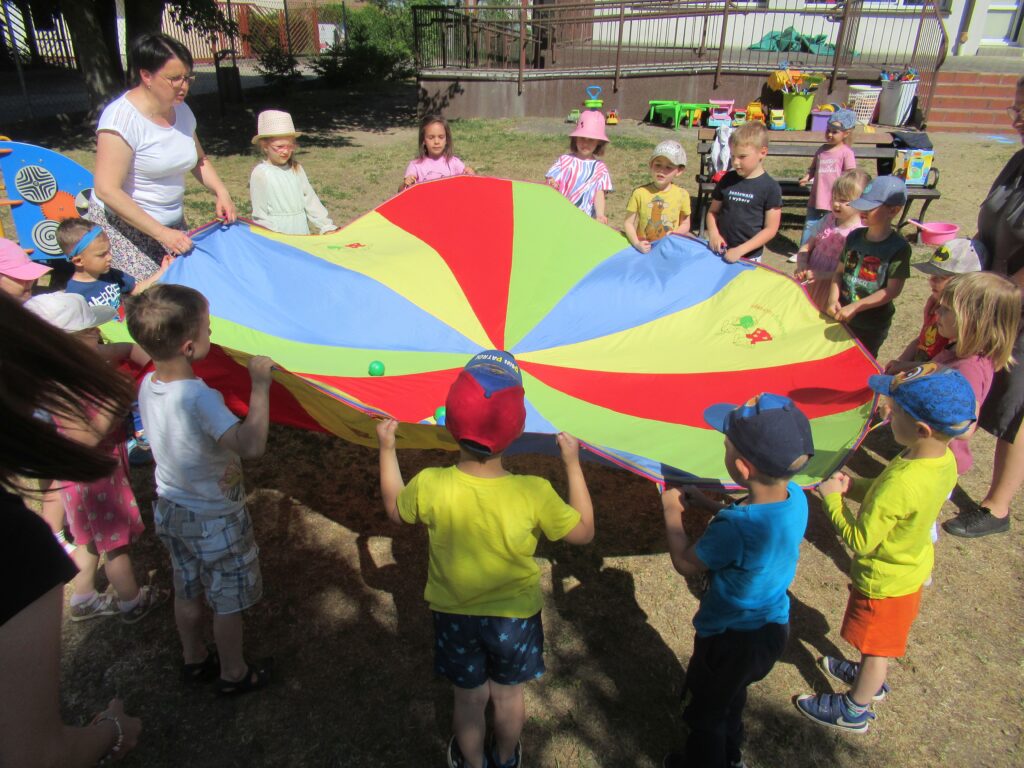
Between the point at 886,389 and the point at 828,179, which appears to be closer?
the point at 886,389

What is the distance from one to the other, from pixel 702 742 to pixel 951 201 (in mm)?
9092

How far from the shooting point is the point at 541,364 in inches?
142

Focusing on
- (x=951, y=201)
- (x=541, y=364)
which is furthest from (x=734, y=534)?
(x=951, y=201)

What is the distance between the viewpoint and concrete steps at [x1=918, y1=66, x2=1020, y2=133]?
1316 cm

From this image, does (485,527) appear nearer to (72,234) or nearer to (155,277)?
(155,277)

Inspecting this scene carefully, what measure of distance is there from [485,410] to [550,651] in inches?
54.8

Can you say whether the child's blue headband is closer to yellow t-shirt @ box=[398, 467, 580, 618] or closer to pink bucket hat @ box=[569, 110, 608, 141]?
yellow t-shirt @ box=[398, 467, 580, 618]

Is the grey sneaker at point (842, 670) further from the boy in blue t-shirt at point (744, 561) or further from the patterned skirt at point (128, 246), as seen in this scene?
the patterned skirt at point (128, 246)

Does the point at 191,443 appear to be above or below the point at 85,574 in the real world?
above

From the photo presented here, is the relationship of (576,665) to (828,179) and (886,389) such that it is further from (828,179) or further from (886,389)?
(828,179)

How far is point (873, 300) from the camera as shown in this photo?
11.2 feet

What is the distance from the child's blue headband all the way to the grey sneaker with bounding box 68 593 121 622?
1574mm

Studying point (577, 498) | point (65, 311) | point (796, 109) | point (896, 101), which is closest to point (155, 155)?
point (65, 311)

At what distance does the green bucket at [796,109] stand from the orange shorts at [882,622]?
949cm
